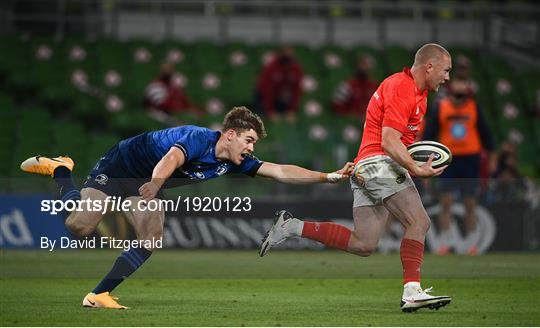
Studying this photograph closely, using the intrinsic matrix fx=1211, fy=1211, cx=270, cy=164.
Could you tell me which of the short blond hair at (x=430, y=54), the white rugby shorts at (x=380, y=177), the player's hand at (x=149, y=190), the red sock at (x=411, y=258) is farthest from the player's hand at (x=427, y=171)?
the player's hand at (x=149, y=190)

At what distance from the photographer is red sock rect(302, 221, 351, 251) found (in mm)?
9891

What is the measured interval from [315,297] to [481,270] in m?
3.69

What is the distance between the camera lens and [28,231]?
15602mm

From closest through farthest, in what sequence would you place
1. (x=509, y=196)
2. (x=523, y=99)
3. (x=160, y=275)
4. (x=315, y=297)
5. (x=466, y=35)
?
1. (x=315, y=297)
2. (x=160, y=275)
3. (x=509, y=196)
4. (x=523, y=99)
5. (x=466, y=35)

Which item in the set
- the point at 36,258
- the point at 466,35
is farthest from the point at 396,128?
the point at 466,35

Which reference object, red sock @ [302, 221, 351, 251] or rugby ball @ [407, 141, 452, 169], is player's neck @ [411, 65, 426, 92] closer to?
rugby ball @ [407, 141, 452, 169]

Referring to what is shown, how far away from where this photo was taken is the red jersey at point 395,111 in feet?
30.9

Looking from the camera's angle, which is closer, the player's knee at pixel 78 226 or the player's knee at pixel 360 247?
the player's knee at pixel 78 226

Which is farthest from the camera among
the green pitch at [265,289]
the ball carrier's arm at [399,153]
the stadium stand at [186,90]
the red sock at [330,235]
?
the stadium stand at [186,90]

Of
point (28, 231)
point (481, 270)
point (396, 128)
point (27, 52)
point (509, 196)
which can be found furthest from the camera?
point (27, 52)

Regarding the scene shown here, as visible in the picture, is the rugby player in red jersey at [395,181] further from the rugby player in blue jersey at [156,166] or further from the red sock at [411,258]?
the rugby player in blue jersey at [156,166]

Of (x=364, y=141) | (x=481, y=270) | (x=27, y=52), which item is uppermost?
(x=27, y=52)

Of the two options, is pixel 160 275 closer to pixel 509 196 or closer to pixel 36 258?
pixel 36 258

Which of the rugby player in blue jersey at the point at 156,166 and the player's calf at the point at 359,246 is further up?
the rugby player in blue jersey at the point at 156,166
